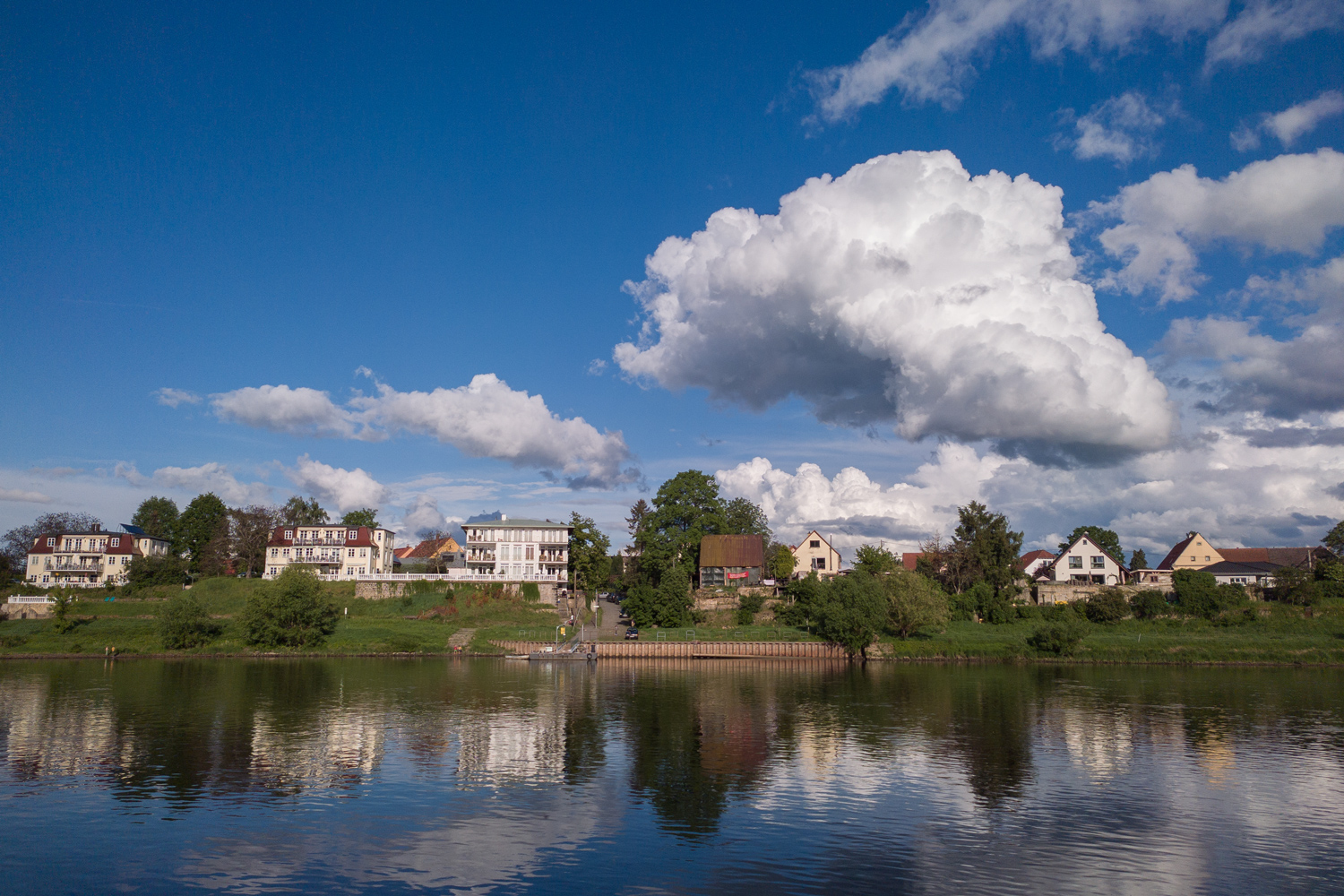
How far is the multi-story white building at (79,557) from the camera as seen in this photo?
108 m

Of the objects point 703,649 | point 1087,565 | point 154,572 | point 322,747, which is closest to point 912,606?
point 703,649

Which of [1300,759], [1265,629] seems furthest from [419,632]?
[1265,629]

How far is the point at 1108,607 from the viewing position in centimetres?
8644

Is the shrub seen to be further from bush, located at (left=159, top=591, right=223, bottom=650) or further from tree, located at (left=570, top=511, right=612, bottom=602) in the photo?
bush, located at (left=159, top=591, right=223, bottom=650)

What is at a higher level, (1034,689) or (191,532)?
(191,532)

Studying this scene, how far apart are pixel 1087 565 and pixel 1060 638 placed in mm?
30345

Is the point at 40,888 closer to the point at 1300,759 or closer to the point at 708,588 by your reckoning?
the point at 1300,759

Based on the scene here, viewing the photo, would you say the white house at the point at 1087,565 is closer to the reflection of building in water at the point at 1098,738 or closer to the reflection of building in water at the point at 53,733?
the reflection of building in water at the point at 1098,738

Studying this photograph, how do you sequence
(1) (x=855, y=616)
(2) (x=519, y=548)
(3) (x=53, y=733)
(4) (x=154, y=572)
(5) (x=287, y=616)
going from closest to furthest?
(3) (x=53, y=733) → (1) (x=855, y=616) → (5) (x=287, y=616) → (4) (x=154, y=572) → (2) (x=519, y=548)

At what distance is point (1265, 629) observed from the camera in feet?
267

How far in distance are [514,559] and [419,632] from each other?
2091 centimetres

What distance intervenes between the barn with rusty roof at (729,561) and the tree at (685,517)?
2100 millimetres

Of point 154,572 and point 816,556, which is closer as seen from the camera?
point 154,572

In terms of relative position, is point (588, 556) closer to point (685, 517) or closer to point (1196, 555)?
point (685, 517)
